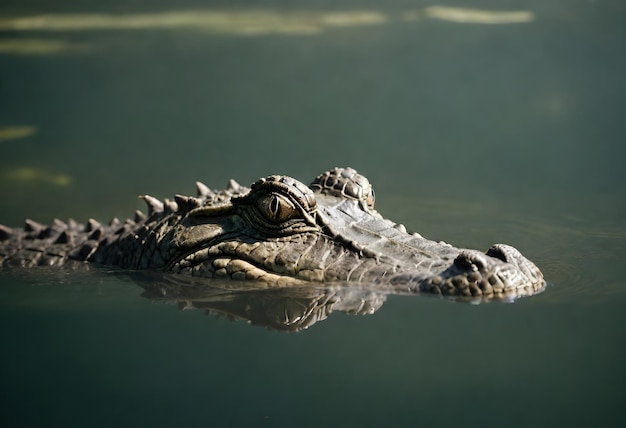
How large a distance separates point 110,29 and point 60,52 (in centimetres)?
75

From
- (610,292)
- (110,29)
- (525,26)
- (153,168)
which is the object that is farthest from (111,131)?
(610,292)

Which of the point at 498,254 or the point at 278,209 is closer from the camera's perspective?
the point at 498,254

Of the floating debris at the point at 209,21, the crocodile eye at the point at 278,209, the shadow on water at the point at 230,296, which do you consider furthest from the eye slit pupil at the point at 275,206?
the floating debris at the point at 209,21

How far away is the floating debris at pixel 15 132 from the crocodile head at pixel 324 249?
228 inches

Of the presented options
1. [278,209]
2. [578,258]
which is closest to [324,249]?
[278,209]

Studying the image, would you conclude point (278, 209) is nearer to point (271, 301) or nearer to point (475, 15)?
point (271, 301)

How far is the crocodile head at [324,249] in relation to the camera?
5.09 meters

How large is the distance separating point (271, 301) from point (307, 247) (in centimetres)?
58

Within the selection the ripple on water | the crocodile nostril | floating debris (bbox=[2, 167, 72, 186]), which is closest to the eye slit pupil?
the crocodile nostril

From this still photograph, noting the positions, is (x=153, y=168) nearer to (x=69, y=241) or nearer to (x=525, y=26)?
(x=69, y=241)

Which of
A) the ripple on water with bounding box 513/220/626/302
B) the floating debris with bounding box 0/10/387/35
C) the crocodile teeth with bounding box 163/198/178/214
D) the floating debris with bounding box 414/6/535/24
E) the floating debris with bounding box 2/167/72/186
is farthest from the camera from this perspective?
the floating debris with bounding box 0/10/387/35

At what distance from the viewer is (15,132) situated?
11.3 m

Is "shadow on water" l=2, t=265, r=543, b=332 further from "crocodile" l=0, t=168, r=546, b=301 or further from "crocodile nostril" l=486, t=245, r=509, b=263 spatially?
"crocodile nostril" l=486, t=245, r=509, b=263

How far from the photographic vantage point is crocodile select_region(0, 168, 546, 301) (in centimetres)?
512
